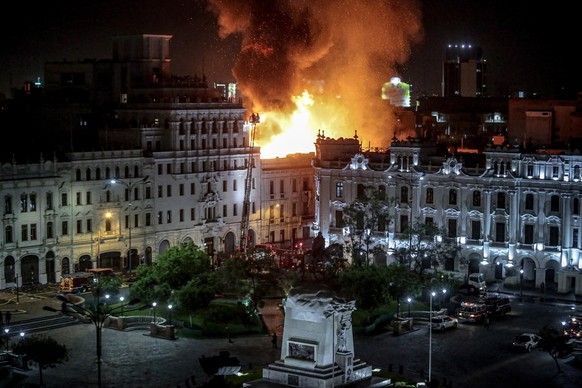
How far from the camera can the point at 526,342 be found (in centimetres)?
8819

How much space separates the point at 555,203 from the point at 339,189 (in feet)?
71.1

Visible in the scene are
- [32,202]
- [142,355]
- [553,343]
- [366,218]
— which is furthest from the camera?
[366,218]

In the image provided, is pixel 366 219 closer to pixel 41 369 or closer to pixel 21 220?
pixel 21 220

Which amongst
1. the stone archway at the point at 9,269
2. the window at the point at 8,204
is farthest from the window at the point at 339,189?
the stone archway at the point at 9,269

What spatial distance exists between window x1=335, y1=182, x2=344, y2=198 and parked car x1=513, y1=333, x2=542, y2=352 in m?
38.2

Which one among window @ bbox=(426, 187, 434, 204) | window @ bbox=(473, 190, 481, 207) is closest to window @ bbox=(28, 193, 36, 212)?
window @ bbox=(426, 187, 434, 204)

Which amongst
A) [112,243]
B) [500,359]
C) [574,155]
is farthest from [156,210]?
[500,359]

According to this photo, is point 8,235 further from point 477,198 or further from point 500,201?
point 500,201

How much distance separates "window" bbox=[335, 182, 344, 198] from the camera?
124562mm

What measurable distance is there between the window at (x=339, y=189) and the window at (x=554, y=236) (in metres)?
21.1

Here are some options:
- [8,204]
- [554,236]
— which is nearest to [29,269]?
[8,204]

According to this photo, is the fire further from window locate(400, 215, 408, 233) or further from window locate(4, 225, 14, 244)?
window locate(4, 225, 14, 244)

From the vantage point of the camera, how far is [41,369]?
259 feet

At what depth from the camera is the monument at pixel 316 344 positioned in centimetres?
7238
